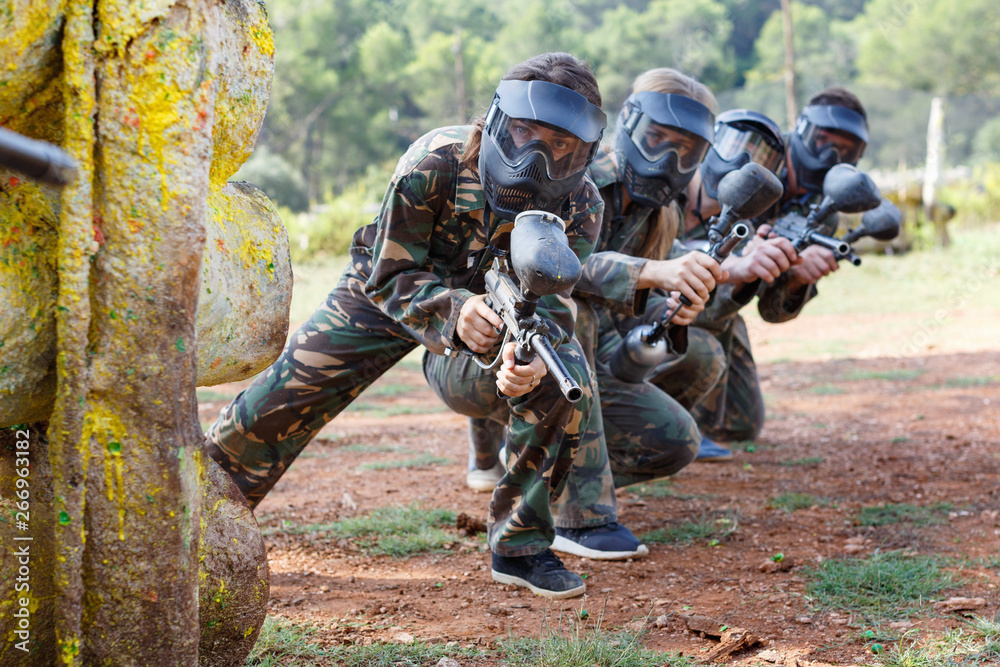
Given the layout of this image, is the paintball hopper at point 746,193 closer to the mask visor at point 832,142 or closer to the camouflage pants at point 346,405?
the camouflage pants at point 346,405

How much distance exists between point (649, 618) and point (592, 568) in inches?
21.9

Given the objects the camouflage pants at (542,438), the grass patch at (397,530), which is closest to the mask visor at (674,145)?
the camouflage pants at (542,438)

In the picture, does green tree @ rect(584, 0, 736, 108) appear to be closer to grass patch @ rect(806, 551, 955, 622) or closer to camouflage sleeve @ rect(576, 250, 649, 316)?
camouflage sleeve @ rect(576, 250, 649, 316)

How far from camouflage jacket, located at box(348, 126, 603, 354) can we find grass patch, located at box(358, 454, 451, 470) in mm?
2108

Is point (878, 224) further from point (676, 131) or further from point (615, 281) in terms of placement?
point (615, 281)

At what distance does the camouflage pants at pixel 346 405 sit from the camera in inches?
120

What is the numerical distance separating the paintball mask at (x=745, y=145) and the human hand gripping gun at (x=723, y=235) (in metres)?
0.94

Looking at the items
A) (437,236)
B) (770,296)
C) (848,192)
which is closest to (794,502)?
(770,296)

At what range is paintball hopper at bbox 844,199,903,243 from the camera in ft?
14.0

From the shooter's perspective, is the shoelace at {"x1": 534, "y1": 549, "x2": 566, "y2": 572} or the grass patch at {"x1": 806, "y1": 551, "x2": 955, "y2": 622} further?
the shoelace at {"x1": 534, "y1": 549, "x2": 566, "y2": 572}

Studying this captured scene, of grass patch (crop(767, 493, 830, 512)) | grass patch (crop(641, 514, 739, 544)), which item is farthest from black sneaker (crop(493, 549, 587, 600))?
grass patch (crop(767, 493, 830, 512))

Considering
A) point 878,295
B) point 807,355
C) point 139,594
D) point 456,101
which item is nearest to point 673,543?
point 139,594

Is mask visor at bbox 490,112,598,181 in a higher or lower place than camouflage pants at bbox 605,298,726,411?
higher

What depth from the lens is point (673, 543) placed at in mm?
3762
